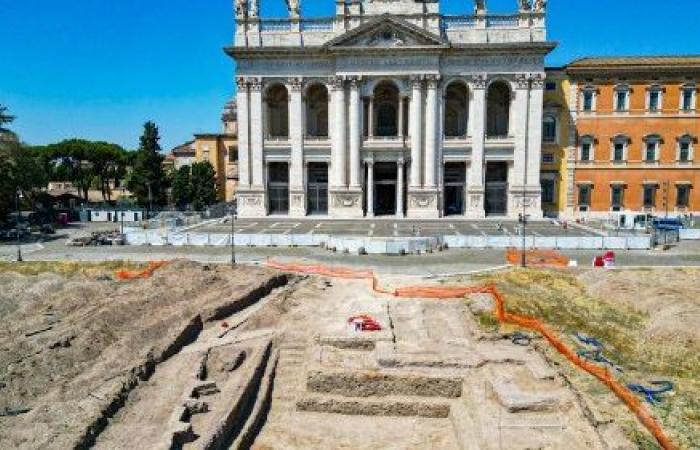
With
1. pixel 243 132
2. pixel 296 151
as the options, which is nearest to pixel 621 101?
pixel 296 151

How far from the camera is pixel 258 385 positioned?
18312mm

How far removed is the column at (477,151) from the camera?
5644 cm

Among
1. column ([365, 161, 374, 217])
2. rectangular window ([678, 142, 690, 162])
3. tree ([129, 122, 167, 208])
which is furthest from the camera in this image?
tree ([129, 122, 167, 208])

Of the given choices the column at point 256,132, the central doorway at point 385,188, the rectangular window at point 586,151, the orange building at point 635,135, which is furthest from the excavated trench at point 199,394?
the orange building at point 635,135

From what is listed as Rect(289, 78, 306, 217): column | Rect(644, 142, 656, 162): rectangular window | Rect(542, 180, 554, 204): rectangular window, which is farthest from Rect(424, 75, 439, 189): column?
Rect(644, 142, 656, 162): rectangular window

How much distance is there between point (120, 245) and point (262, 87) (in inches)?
954

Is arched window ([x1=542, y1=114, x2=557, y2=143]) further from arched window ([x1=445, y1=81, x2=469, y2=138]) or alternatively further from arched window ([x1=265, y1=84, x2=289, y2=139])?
arched window ([x1=265, y1=84, x2=289, y2=139])

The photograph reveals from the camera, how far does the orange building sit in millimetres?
56250

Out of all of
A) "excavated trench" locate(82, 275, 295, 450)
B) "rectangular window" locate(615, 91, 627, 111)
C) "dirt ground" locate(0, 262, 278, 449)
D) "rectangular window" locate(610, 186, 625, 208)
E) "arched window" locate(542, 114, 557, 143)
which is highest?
"rectangular window" locate(615, 91, 627, 111)

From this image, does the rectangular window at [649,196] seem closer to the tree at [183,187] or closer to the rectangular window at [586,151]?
the rectangular window at [586,151]

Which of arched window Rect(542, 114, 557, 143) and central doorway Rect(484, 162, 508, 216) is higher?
arched window Rect(542, 114, 557, 143)

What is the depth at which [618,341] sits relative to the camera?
22516mm

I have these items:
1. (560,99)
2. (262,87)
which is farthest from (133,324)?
(560,99)

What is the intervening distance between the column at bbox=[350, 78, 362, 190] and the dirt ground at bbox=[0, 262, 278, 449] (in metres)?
27.0
